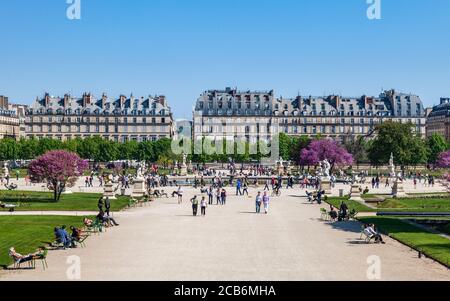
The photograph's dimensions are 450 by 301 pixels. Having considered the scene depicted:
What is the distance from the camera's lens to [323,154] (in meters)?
123

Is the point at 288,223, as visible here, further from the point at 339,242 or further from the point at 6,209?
the point at 6,209

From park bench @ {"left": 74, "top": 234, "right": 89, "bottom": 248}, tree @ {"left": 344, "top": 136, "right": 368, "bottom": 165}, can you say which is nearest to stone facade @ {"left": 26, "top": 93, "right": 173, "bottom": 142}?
tree @ {"left": 344, "top": 136, "right": 368, "bottom": 165}

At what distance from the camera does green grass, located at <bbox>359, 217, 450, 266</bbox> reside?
31320 millimetres

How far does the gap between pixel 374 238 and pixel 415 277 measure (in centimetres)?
962

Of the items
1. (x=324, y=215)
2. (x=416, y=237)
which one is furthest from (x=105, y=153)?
(x=416, y=237)

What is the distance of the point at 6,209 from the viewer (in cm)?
5153

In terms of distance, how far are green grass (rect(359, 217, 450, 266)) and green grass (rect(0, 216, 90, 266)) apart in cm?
1646

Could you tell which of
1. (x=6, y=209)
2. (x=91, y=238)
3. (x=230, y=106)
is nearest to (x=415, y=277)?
(x=91, y=238)

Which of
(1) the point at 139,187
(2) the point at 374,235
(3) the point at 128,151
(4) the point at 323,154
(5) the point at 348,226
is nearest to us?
(2) the point at 374,235

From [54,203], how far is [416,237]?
97.3 ft

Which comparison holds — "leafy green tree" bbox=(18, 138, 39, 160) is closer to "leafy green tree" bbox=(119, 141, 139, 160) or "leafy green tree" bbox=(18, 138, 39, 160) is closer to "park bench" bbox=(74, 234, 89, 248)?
"leafy green tree" bbox=(119, 141, 139, 160)

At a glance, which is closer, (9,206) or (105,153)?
(9,206)

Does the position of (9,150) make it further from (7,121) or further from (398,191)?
(398,191)

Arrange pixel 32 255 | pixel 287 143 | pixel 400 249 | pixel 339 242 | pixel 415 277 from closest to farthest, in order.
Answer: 1. pixel 415 277
2. pixel 32 255
3. pixel 400 249
4. pixel 339 242
5. pixel 287 143
